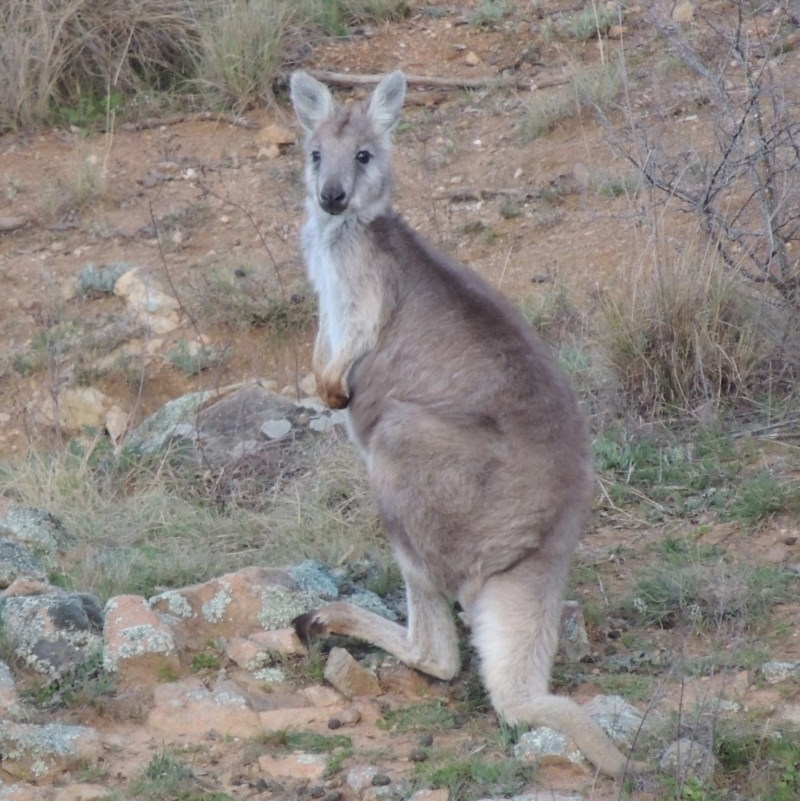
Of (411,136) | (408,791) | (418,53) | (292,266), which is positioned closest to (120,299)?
(292,266)

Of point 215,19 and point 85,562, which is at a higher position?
point 215,19

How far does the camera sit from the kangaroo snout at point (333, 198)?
5883mm

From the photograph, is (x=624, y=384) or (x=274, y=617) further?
(x=624, y=384)

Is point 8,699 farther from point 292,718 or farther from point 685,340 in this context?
point 685,340

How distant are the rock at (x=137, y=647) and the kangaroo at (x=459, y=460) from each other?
20.3 inches

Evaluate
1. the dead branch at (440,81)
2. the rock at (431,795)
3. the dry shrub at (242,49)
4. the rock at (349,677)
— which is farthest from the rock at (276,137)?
the rock at (431,795)

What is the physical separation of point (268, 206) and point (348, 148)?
4662mm

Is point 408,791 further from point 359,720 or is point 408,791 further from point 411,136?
point 411,136

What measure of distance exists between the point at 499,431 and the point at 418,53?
7.67 metres

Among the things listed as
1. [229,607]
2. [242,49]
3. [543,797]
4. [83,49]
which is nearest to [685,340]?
[229,607]

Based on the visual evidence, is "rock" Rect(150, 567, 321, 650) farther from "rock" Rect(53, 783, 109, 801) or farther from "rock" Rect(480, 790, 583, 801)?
"rock" Rect(480, 790, 583, 801)

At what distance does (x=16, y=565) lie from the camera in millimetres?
5824

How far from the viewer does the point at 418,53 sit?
39.4 ft

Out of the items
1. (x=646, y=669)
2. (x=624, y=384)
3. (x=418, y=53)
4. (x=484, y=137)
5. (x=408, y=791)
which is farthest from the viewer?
(x=418, y=53)
